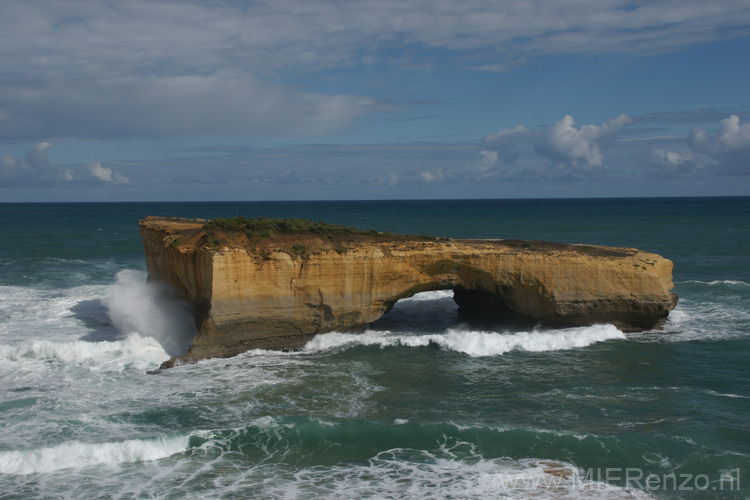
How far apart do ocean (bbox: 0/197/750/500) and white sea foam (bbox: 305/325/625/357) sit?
0.19 feet

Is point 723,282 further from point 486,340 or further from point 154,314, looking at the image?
point 154,314

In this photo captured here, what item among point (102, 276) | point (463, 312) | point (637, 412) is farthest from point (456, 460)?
point (102, 276)

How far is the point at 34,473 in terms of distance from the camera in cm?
1035

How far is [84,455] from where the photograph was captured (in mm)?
10766

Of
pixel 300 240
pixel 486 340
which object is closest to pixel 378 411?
pixel 486 340

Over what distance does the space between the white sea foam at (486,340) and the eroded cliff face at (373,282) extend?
1.27 ft

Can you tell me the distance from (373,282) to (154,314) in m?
7.11

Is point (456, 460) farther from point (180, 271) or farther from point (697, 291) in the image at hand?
point (697, 291)

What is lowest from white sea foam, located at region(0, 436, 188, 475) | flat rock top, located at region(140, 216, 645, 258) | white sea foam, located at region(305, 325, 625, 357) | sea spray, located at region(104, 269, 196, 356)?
white sea foam, located at region(0, 436, 188, 475)

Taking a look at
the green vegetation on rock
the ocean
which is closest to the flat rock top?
the green vegetation on rock

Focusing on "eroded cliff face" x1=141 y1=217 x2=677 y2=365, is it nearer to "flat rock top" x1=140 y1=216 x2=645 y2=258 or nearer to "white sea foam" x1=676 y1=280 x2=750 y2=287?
"flat rock top" x1=140 y1=216 x2=645 y2=258

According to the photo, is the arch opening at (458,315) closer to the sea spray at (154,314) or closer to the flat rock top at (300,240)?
the flat rock top at (300,240)

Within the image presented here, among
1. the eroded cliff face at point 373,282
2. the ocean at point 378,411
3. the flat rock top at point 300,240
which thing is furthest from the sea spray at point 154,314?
the flat rock top at point 300,240

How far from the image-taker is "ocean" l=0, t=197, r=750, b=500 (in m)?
10.1
